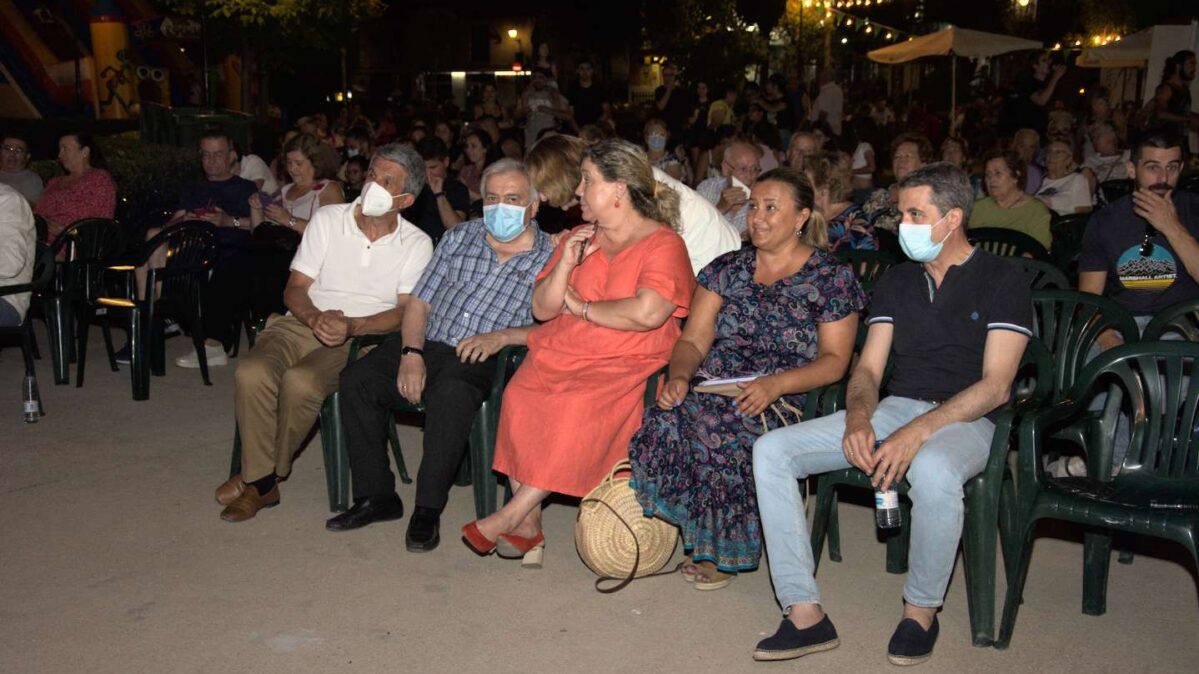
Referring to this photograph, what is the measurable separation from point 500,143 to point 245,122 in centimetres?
635

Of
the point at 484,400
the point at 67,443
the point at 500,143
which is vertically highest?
the point at 500,143

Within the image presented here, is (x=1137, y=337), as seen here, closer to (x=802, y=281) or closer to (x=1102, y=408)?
(x=1102, y=408)

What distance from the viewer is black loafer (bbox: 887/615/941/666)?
12.4ft

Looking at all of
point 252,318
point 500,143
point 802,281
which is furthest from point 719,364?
point 500,143

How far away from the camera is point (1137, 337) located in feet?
14.8

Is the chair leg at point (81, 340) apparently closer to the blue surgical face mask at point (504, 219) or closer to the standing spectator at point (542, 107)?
the blue surgical face mask at point (504, 219)

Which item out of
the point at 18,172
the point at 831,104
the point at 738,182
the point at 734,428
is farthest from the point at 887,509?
the point at 831,104

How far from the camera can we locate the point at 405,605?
170 inches

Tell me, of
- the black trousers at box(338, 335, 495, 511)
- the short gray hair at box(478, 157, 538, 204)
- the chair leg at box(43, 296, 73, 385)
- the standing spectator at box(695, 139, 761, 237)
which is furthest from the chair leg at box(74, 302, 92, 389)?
the standing spectator at box(695, 139, 761, 237)

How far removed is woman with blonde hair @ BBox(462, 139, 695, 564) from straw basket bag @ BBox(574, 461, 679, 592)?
13 centimetres

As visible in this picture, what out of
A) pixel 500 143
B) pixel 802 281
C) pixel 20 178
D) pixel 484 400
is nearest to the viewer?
pixel 802 281

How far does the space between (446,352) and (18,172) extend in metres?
5.70

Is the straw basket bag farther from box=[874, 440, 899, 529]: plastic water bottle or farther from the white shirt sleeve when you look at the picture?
the white shirt sleeve

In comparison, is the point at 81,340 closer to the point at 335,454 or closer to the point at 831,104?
the point at 335,454
